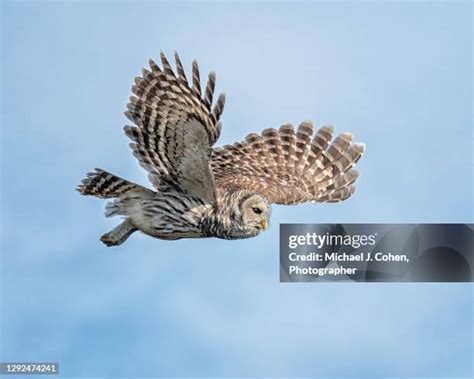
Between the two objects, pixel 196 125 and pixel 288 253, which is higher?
pixel 196 125

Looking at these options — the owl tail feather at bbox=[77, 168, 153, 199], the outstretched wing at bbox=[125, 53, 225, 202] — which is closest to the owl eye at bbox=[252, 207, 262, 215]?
Answer: the outstretched wing at bbox=[125, 53, 225, 202]

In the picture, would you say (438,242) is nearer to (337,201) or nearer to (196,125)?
(337,201)

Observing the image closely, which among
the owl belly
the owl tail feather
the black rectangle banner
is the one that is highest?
the owl tail feather

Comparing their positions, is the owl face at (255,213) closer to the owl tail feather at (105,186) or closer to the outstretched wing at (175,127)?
the outstretched wing at (175,127)

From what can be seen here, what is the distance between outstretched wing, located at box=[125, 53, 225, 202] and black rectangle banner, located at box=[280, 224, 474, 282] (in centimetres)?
116

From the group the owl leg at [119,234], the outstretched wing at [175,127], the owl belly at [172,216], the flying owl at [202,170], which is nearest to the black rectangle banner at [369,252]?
the flying owl at [202,170]

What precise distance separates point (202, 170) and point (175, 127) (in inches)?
22.4

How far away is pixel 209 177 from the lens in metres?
11.9

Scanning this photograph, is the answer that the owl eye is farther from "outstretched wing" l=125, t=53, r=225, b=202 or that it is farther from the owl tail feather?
the owl tail feather

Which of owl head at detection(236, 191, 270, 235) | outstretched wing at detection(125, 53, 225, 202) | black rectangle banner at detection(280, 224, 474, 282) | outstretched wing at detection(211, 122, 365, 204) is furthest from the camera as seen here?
outstretched wing at detection(211, 122, 365, 204)

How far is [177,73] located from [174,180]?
136 centimetres

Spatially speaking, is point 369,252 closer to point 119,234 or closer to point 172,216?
point 172,216

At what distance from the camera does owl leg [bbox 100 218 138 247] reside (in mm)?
12555

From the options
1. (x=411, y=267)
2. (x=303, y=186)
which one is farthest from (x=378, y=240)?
(x=303, y=186)
